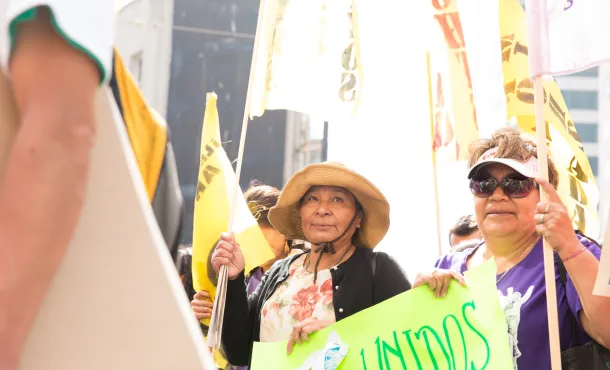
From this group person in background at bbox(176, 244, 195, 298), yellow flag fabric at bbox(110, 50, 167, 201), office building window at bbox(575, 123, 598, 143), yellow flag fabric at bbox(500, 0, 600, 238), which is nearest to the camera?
yellow flag fabric at bbox(110, 50, 167, 201)

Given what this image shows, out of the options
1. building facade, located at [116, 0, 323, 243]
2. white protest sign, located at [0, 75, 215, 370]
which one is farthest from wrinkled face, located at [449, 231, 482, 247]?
building facade, located at [116, 0, 323, 243]

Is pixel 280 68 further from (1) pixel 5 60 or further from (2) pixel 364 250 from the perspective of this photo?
(1) pixel 5 60

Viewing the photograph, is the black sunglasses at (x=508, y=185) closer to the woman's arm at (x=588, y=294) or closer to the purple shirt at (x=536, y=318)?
the purple shirt at (x=536, y=318)

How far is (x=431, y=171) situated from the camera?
356 cm

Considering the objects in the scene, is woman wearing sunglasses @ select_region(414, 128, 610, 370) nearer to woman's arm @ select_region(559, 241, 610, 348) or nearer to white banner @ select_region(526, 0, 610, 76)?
woman's arm @ select_region(559, 241, 610, 348)

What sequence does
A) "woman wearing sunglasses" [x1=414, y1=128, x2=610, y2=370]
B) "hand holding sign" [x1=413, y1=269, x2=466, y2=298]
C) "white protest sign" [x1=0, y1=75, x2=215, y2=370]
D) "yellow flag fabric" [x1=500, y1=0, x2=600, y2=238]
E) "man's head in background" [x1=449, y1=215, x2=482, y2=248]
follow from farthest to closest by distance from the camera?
"man's head in background" [x1=449, y1=215, x2=482, y2=248]
"yellow flag fabric" [x1=500, y1=0, x2=600, y2=238]
"hand holding sign" [x1=413, y1=269, x2=466, y2=298]
"woman wearing sunglasses" [x1=414, y1=128, x2=610, y2=370]
"white protest sign" [x1=0, y1=75, x2=215, y2=370]

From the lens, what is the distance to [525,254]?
8.30ft

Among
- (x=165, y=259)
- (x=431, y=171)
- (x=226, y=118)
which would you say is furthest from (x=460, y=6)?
(x=226, y=118)

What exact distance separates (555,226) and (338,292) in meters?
0.78

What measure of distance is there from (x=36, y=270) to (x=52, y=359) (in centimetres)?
10

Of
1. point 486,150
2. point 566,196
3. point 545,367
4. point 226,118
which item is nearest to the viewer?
point 545,367

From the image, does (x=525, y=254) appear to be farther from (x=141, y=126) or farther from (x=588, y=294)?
(x=141, y=126)

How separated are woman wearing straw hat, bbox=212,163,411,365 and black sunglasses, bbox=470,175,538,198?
41cm

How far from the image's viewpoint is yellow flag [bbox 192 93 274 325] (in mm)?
3068
